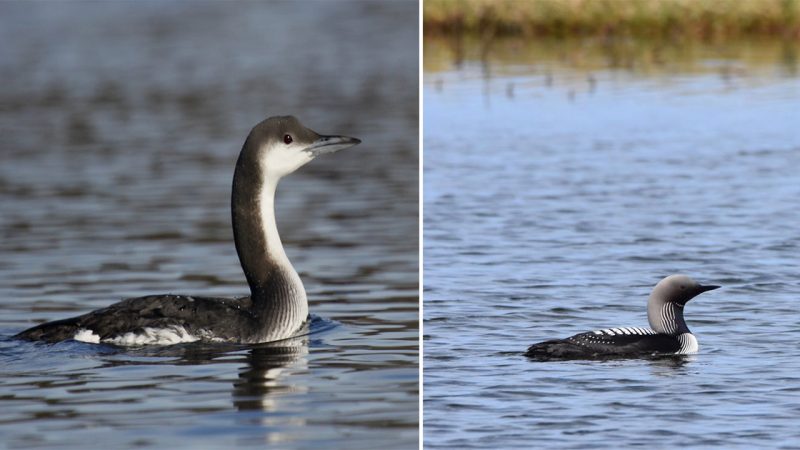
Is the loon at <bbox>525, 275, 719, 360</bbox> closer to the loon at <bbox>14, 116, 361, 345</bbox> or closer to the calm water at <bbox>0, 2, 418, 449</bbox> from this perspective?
the calm water at <bbox>0, 2, 418, 449</bbox>

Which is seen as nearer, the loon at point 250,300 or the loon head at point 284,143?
the loon at point 250,300

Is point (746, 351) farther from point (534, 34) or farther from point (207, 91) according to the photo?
point (534, 34)

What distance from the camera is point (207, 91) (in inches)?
749

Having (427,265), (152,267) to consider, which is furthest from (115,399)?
(427,265)

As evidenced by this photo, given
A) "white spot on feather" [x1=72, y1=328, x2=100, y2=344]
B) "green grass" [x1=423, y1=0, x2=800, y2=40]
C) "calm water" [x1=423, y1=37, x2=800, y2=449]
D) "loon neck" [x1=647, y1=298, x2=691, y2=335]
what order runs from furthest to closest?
"green grass" [x1=423, y1=0, x2=800, y2=40]
"loon neck" [x1=647, y1=298, x2=691, y2=335]
"white spot on feather" [x1=72, y1=328, x2=100, y2=344]
"calm water" [x1=423, y1=37, x2=800, y2=449]

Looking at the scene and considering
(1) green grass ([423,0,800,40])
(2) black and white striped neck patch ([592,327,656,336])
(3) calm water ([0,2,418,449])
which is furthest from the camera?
(1) green grass ([423,0,800,40])

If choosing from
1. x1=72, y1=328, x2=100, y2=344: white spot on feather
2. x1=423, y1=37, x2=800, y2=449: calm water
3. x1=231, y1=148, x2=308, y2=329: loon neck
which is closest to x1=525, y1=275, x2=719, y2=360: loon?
x1=423, y1=37, x2=800, y2=449: calm water

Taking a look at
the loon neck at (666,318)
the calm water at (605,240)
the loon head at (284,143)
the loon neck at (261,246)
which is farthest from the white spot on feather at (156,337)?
the loon neck at (666,318)

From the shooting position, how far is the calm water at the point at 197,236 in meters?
6.96

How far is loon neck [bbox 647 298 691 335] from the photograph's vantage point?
8.59 metres

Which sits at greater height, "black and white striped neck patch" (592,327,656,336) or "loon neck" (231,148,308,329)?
"loon neck" (231,148,308,329)

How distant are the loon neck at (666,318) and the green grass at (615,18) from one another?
41.5ft

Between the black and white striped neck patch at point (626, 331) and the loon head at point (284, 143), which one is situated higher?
the loon head at point (284, 143)

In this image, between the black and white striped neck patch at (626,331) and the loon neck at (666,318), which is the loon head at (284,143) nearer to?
the black and white striped neck patch at (626,331)
